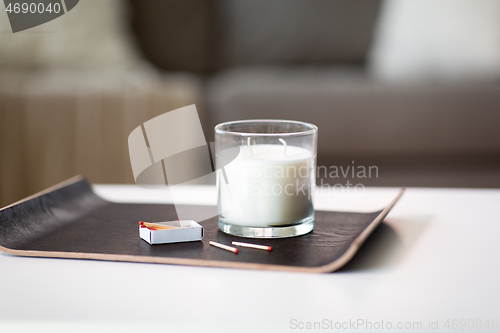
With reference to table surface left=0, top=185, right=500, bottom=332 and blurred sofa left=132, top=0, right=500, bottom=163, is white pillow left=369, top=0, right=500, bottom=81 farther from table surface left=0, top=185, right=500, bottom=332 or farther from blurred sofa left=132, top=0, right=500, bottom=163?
table surface left=0, top=185, right=500, bottom=332

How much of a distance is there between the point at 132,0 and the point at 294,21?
2.15 ft

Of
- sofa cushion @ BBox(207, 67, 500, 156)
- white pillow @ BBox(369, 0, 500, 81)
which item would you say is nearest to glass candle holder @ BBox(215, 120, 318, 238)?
sofa cushion @ BBox(207, 67, 500, 156)

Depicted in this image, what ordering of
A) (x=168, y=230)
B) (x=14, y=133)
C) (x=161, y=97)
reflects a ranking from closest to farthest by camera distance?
(x=168, y=230), (x=14, y=133), (x=161, y=97)

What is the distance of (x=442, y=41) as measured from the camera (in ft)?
5.77

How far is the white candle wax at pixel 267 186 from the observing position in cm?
58

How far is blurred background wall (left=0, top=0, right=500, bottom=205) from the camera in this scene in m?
1.63

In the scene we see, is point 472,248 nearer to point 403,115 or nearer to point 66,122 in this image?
point 403,115

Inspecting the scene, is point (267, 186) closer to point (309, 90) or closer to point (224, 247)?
point (224, 247)

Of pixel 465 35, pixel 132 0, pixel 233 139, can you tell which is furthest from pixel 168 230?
pixel 132 0

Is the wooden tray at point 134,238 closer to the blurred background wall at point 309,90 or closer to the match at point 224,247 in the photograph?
the match at point 224,247

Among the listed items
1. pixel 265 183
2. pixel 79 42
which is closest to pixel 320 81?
pixel 79 42

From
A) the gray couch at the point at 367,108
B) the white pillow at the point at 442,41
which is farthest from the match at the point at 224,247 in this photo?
the white pillow at the point at 442,41

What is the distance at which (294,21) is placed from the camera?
6.67 ft

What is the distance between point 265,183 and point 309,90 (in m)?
1.16
